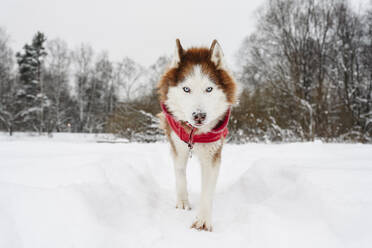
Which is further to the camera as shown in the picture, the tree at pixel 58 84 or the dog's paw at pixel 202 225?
the tree at pixel 58 84

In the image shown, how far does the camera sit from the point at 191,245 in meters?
1.62

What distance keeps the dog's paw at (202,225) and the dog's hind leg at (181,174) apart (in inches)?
23.1

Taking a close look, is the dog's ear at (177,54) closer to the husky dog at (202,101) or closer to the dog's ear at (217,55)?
the husky dog at (202,101)

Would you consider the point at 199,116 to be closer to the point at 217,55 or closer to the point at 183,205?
the point at 217,55

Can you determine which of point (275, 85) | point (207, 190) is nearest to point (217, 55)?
point (207, 190)

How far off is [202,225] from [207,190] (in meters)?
0.34

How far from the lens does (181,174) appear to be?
8.98 ft

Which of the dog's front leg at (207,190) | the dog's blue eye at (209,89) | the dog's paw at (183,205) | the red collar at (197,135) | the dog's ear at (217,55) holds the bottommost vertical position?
the dog's paw at (183,205)

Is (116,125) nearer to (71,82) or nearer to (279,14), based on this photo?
(279,14)

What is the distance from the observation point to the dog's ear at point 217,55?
2318mm

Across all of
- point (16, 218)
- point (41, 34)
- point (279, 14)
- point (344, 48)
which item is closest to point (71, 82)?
point (41, 34)

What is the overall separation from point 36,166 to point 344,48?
17997 millimetres

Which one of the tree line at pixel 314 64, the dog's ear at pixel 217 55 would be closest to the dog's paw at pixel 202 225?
the dog's ear at pixel 217 55

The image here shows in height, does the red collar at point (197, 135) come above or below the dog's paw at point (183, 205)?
above
